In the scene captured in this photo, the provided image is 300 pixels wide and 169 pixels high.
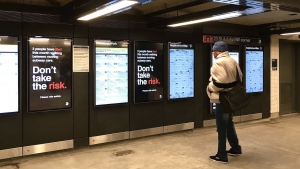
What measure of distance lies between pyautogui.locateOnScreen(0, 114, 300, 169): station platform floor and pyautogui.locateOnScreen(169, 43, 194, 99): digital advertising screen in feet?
2.72

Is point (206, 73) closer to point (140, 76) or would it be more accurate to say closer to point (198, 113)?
point (198, 113)

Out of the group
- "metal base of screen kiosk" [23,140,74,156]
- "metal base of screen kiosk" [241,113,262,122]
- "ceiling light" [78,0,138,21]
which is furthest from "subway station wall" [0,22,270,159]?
"metal base of screen kiosk" [241,113,262,122]

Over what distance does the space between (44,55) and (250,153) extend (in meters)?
3.49

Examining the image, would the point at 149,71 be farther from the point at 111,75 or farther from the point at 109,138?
the point at 109,138

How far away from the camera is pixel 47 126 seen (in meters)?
4.76

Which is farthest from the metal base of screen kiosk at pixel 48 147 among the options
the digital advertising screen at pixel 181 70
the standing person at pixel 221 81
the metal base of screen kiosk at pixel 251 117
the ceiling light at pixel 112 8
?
the metal base of screen kiosk at pixel 251 117

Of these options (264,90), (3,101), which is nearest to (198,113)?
(264,90)

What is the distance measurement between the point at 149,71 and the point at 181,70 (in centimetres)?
78

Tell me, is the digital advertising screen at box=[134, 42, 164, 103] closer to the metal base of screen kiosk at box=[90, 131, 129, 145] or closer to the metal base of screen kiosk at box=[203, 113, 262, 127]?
the metal base of screen kiosk at box=[90, 131, 129, 145]

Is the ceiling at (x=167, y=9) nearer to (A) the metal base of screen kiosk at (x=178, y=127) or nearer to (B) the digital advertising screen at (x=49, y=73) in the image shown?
(B) the digital advertising screen at (x=49, y=73)

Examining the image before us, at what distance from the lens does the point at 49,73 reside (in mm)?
4691

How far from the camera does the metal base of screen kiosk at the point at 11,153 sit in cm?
441

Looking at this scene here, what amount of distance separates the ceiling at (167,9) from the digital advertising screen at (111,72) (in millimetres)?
488

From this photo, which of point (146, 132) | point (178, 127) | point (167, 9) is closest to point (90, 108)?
point (146, 132)
